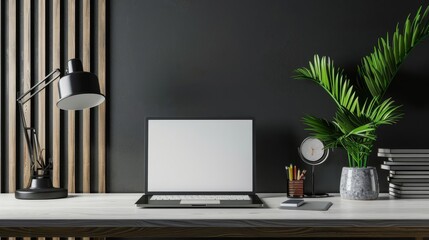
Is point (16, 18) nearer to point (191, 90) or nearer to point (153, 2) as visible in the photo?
point (153, 2)

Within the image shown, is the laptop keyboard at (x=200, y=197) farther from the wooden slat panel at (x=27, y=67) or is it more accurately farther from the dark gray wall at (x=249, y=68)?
the wooden slat panel at (x=27, y=67)

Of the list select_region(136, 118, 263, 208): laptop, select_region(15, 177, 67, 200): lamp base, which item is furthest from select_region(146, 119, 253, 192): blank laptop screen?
select_region(15, 177, 67, 200): lamp base

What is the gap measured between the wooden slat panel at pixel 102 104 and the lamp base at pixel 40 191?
246 mm

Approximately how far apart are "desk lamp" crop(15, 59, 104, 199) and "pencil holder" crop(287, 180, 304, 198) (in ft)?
3.07

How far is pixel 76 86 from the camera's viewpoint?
2248mm

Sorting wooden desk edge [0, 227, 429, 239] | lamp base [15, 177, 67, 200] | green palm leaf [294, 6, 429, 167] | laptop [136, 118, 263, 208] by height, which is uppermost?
green palm leaf [294, 6, 429, 167]

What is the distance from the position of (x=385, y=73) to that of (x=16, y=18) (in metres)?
1.78

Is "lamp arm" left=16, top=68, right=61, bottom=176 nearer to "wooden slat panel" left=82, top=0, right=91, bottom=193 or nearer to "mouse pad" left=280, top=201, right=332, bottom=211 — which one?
"wooden slat panel" left=82, top=0, right=91, bottom=193

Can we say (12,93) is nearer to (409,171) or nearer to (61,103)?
(61,103)

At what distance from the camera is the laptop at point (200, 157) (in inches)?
95.0

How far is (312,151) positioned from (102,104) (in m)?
1.03

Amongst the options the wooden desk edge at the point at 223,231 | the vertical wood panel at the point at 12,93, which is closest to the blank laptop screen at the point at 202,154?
the wooden desk edge at the point at 223,231

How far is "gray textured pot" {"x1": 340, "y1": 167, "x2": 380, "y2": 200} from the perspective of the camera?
7.52 feet

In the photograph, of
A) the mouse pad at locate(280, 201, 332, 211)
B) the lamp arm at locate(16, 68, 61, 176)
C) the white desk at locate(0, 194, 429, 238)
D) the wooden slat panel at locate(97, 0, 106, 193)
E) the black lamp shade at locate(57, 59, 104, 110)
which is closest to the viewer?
the white desk at locate(0, 194, 429, 238)
